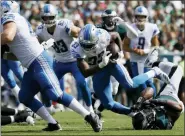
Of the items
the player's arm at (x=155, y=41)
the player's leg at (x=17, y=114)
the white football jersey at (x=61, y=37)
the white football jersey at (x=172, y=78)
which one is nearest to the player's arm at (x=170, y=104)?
the white football jersey at (x=172, y=78)

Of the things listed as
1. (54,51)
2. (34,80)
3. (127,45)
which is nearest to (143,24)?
(127,45)

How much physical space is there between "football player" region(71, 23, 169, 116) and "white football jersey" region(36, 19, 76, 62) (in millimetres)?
1269

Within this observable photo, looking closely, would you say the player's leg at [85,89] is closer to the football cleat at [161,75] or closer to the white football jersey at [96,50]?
the football cleat at [161,75]

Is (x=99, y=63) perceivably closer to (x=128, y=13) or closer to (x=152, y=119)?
(x=152, y=119)

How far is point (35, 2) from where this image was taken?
18.0 m

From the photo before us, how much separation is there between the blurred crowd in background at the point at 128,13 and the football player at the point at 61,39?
16.8ft

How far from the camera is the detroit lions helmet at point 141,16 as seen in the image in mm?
12211

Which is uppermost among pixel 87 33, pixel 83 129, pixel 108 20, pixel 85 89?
pixel 87 33

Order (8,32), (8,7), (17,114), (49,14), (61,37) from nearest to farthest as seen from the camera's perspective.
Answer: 1. (8,32)
2. (8,7)
3. (17,114)
4. (49,14)
5. (61,37)

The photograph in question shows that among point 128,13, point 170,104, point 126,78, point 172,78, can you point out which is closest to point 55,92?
point 126,78

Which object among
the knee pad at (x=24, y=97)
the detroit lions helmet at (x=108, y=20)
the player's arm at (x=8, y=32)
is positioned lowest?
the knee pad at (x=24, y=97)

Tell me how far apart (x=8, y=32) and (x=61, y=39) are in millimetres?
2775

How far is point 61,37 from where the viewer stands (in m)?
10.8

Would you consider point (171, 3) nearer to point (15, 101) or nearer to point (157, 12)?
point (157, 12)
